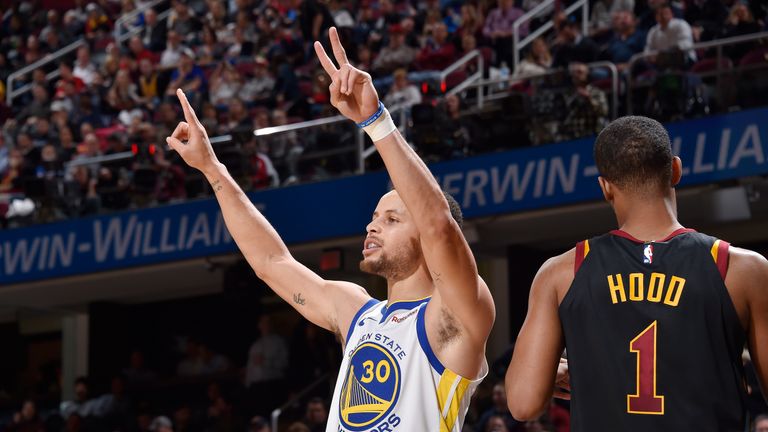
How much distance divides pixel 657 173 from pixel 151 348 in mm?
14041

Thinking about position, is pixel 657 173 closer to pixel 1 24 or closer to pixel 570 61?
pixel 570 61

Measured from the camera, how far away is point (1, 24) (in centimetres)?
1914

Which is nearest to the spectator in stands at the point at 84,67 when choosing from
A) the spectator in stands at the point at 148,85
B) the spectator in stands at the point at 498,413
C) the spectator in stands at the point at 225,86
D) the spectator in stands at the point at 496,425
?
the spectator in stands at the point at 148,85

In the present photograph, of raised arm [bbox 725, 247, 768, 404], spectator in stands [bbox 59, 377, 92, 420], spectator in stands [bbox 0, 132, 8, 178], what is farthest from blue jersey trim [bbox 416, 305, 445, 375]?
spectator in stands [bbox 0, 132, 8, 178]

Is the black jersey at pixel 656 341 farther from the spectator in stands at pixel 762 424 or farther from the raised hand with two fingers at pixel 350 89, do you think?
the spectator in stands at pixel 762 424

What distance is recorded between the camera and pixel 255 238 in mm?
4172

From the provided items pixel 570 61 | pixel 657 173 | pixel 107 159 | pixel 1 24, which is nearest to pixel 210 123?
pixel 107 159

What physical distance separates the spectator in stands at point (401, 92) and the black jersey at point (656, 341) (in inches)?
348

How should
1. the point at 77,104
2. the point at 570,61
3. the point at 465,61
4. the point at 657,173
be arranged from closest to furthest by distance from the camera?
the point at 657,173
the point at 570,61
the point at 465,61
the point at 77,104

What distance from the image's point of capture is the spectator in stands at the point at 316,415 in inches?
410

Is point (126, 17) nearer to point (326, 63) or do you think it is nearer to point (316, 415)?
point (316, 415)

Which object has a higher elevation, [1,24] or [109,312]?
[1,24]

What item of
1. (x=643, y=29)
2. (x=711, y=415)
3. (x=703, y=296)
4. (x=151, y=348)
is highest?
(x=643, y=29)

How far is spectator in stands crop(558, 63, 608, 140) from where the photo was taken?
9.75 m
